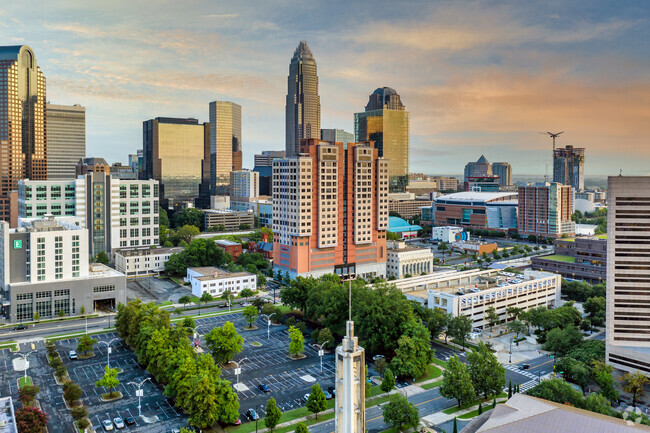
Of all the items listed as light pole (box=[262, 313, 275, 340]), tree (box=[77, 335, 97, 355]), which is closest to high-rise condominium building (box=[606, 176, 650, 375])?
light pole (box=[262, 313, 275, 340])

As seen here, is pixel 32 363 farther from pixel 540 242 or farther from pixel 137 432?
pixel 540 242

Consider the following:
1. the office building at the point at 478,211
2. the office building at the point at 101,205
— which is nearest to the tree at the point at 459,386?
the office building at the point at 101,205

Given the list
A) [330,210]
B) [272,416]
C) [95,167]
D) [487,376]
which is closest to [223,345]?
[272,416]

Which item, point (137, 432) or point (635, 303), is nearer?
point (137, 432)

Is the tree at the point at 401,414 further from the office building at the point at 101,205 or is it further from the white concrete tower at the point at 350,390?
the office building at the point at 101,205

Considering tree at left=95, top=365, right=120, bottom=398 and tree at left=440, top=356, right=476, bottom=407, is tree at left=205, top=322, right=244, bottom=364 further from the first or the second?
tree at left=440, top=356, right=476, bottom=407

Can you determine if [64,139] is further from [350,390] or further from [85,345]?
[350,390]

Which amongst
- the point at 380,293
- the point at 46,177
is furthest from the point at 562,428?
the point at 46,177
